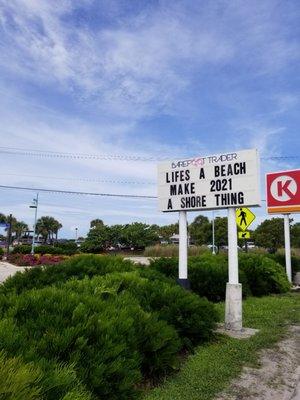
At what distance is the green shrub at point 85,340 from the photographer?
3.44 metres

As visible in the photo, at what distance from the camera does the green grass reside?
4910 millimetres

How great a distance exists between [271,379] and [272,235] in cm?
6613

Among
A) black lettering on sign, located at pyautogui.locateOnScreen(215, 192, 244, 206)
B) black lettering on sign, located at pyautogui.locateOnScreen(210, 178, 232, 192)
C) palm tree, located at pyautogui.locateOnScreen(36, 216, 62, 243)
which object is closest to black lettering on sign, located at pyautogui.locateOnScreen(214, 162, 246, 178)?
black lettering on sign, located at pyautogui.locateOnScreen(210, 178, 232, 192)

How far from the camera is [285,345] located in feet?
24.3

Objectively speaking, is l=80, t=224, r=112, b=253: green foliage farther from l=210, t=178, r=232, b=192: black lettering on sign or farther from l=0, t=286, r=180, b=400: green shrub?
l=0, t=286, r=180, b=400: green shrub

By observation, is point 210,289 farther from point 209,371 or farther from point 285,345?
point 209,371

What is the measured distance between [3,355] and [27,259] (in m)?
31.3

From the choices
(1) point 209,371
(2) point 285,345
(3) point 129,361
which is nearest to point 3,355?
(3) point 129,361

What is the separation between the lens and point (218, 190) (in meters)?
9.07

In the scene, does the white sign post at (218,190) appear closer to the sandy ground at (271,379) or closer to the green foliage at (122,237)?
the sandy ground at (271,379)

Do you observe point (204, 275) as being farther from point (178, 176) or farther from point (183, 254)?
point (178, 176)

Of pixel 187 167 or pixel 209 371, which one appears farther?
pixel 187 167

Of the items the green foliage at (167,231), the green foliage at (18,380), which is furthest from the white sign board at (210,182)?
the green foliage at (167,231)

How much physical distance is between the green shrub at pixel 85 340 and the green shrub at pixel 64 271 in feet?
6.30
